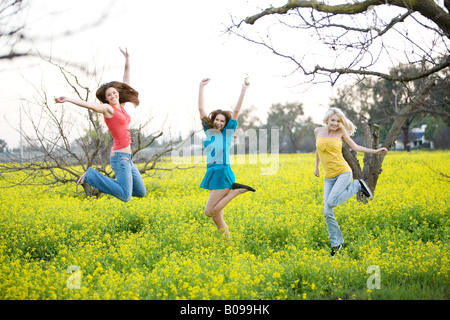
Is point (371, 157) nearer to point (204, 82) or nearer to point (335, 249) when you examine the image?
point (335, 249)

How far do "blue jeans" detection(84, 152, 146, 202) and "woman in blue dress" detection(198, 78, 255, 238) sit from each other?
1.05 metres

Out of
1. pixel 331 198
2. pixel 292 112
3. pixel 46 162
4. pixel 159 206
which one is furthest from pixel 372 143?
pixel 292 112

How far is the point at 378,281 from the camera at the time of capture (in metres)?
4.91

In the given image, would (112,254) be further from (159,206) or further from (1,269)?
(159,206)

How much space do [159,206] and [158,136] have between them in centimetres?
229

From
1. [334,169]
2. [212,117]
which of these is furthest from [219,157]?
[334,169]

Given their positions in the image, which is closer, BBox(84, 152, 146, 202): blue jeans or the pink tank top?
BBox(84, 152, 146, 202): blue jeans

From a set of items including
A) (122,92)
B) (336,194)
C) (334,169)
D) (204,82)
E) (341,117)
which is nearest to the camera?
(204,82)

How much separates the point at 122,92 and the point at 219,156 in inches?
65.6

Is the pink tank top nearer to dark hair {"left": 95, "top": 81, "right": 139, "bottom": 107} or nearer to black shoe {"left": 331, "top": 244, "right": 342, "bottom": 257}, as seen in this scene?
dark hair {"left": 95, "top": 81, "right": 139, "bottom": 107}

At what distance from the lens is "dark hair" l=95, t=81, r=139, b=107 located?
5.78 m

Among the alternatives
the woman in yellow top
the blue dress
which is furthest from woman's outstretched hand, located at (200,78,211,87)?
the woman in yellow top

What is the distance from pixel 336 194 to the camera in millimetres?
6195

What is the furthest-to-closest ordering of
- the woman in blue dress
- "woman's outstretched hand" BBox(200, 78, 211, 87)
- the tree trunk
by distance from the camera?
1. the tree trunk
2. the woman in blue dress
3. "woman's outstretched hand" BBox(200, 78, 211, 87)
